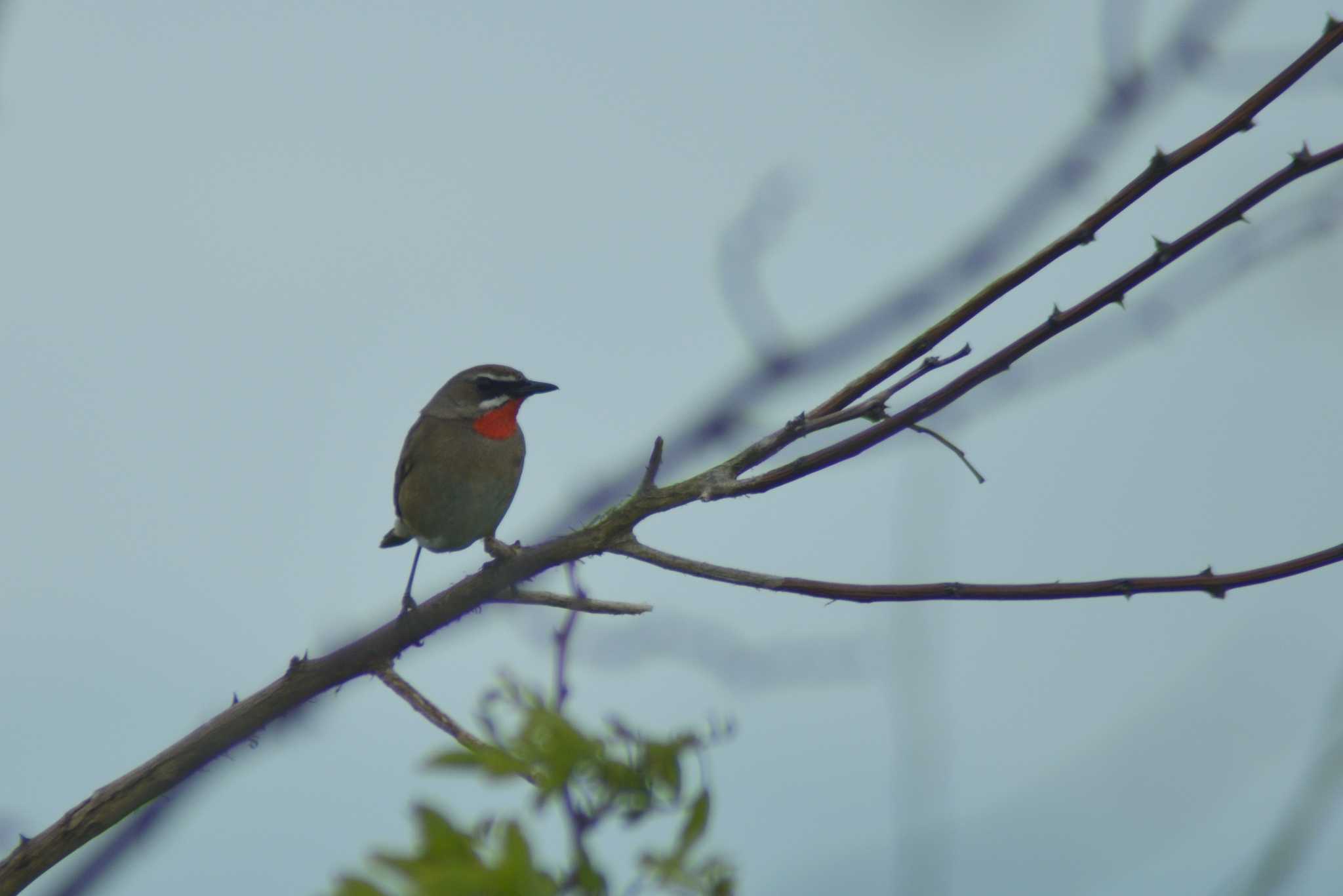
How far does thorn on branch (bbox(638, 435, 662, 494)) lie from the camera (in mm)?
3568

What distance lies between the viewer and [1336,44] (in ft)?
9.86

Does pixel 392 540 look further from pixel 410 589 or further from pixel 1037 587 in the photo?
pixel 1037 587

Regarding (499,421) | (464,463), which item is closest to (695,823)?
(464,463)

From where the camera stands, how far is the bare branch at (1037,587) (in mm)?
2965

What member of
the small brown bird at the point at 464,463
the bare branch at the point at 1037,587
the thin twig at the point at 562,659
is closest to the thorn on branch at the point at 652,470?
the bare branch at the point at 1037,587

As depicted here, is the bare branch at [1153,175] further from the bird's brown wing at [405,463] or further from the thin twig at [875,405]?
the bird's brown wing at [405,463]

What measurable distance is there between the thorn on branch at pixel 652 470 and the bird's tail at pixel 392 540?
242 inches

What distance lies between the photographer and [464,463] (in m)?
9.02

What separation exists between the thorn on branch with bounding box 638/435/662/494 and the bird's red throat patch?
5546mm

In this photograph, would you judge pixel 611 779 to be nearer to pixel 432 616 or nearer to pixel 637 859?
pixel 637 859

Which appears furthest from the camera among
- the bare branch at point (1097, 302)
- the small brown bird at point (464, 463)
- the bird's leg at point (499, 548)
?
the small brown bird at point (464, 463)

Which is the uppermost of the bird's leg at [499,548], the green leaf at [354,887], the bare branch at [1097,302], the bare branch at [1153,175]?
the bird's leg at [499,548]

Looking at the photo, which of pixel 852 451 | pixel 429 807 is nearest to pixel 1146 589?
pixel 852 451

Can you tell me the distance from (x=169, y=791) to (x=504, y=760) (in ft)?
7.60
